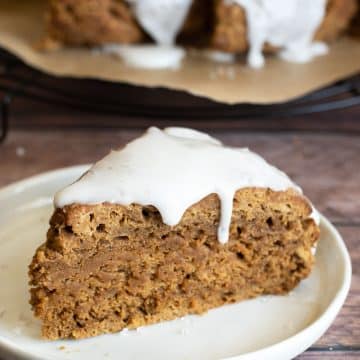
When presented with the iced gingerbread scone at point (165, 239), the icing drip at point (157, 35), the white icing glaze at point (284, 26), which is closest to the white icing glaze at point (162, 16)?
the icing drip at point (157, 35)

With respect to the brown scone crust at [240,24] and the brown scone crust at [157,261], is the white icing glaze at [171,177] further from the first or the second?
the brown scone crust at [240,24]

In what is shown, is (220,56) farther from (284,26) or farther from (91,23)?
(91,23)

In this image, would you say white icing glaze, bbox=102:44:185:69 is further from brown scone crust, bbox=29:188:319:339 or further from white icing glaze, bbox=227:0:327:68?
brown scone crust, bbox=29:188:319:339

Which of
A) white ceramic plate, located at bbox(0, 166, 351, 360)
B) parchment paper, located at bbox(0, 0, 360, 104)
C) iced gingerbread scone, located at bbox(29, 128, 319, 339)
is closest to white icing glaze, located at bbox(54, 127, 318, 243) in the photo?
iced gingerbread scone, located at bbox(29, 128, 319, 339)

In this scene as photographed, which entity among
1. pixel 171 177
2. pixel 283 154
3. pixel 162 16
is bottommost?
pixel 283 154

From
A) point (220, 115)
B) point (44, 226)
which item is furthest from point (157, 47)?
point (44, 226)

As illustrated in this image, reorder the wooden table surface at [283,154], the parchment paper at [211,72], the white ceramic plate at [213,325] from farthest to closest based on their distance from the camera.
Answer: the parchment paper at [211,72]
the wooden table surface at [283,154]
the white ceramic plate at [213,325]

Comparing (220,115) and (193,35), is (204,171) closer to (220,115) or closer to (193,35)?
(220,115)

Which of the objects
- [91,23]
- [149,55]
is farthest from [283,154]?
[91,23]
